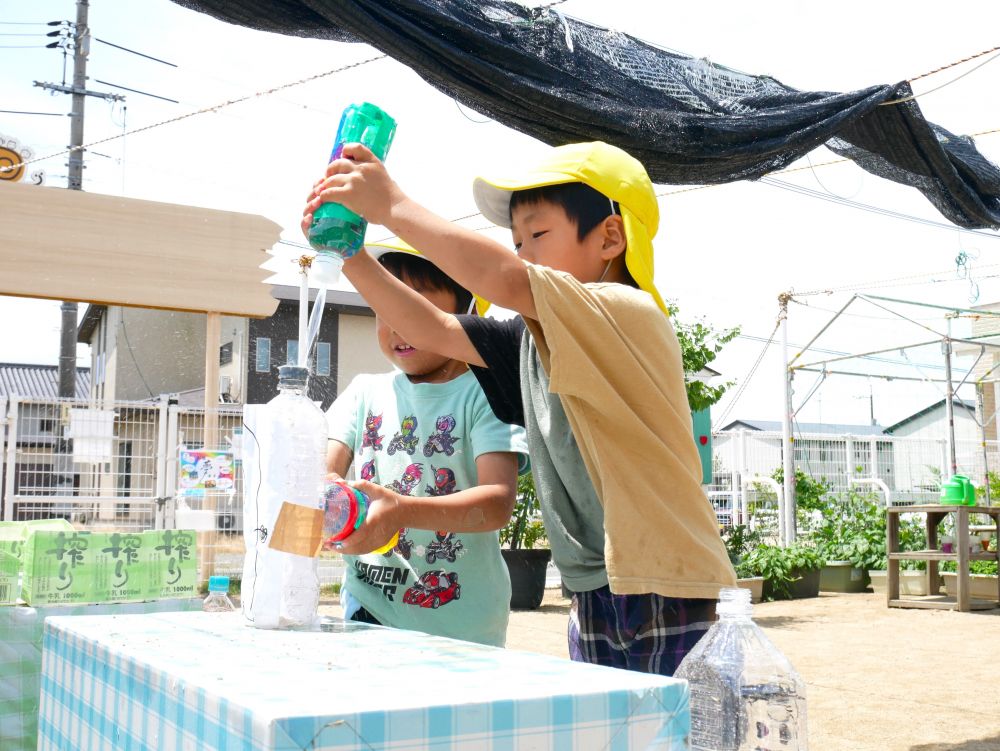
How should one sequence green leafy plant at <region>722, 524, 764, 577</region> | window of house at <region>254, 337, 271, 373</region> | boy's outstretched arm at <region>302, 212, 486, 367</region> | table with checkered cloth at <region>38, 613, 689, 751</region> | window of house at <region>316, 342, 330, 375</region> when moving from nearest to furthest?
table with checkered cloth at <region>38, 613, 689, 751</region> → boy's outstretched arm at <region>302, 212, 486, 367</region> → green leafy plant at <region>722, 524, 764, 577</region> → window of house at <region>316, 342, 330, 375</region> → window of house at <region>254, 337, 271, 373</region>

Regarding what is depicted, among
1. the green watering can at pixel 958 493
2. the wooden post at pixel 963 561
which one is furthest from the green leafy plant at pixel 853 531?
the wooden post at pixel 963 561

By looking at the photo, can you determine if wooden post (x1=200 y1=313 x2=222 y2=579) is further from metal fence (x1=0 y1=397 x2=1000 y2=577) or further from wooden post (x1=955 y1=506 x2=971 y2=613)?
wooden post (x1=955 y1=506 x2=971 y2=613)

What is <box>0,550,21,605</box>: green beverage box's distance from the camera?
10.3 ft

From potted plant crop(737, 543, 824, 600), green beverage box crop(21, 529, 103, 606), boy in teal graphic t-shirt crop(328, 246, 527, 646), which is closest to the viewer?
boy in teal graphic t-shirt crop(328, 246, 527, 646)

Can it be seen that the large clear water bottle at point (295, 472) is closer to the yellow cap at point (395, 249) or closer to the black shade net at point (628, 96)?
the yellow cap at point (395, 249)

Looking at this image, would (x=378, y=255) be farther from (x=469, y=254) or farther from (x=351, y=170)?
(x=469, y=254)

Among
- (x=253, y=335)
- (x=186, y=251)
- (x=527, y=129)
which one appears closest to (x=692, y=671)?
(x=527, y=129)

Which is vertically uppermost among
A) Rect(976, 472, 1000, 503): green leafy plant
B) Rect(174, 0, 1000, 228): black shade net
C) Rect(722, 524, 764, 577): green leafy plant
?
Rect(174, 0, 1000, 228): black shade net

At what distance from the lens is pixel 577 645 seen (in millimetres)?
1510

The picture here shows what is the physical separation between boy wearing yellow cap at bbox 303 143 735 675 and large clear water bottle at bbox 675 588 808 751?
0.16 metres

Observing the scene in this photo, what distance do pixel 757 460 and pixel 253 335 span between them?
21.2 metres

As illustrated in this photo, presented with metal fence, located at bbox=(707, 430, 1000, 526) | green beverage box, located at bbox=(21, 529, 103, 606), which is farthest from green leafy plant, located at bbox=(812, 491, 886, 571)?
green beverage box, located at bbox=(21, 529, 103, 606)

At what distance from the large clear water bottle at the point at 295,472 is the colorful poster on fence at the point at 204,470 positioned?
25.7ft

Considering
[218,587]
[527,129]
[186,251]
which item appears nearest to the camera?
[218,587]
